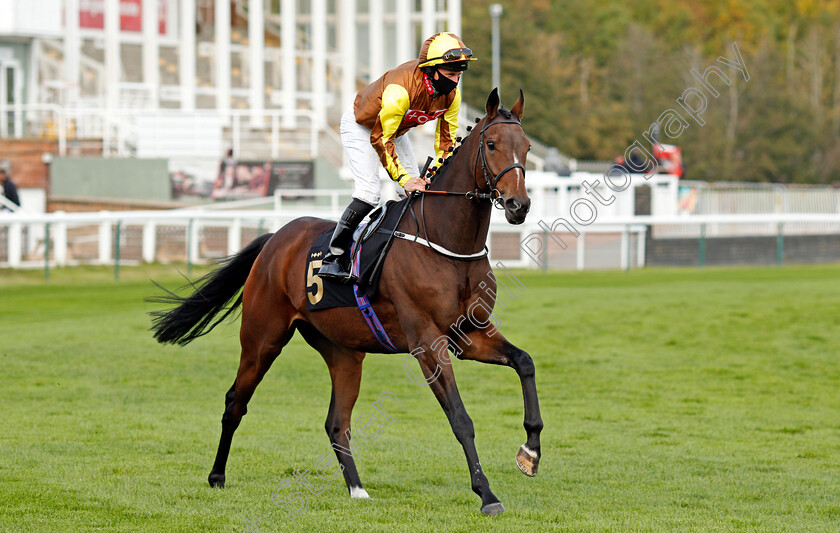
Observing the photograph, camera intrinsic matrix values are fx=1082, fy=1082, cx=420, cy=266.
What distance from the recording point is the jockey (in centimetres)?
536

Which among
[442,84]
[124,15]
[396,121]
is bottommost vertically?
[396,121]

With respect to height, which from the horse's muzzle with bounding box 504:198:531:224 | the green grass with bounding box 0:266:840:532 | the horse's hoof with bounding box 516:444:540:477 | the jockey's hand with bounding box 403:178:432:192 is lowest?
the green grass with bounding box 0:266:840:532

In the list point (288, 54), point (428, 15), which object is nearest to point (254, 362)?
point (288, 54)

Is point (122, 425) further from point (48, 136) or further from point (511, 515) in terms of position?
point (48, 136)

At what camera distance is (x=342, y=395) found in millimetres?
6016

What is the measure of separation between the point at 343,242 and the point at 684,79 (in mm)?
40080

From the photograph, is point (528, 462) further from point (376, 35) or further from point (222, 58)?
point (376, 35)

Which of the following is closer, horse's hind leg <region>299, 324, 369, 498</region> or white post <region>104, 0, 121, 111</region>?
horse's hind leg <region>299, 324, 369, 498</region>

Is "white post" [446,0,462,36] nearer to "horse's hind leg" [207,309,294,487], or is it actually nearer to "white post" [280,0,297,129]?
"white post" [280,0,297,129]

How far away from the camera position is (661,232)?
62.7 feet

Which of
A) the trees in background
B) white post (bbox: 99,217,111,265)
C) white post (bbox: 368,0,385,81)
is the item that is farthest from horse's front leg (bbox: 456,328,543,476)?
the trees in background

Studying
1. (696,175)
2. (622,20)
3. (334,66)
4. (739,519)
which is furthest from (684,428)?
(622,20)

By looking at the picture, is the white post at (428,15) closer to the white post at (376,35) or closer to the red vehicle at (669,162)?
the white post at (376,35)

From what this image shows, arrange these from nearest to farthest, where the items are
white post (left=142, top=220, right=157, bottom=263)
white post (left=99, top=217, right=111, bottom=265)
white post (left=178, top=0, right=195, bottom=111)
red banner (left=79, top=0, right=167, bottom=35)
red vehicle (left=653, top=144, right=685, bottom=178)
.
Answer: white post (left=99, top=217, right=111, bottom=265) < white post (left=142, top=220, right=157, bottom=263) < red vehicle (left=653, top=144, right=685, bottom=178) < red banner (left=79, top=0, right=167, bottom=35) < white post (left=178, top=0, right=195, bottom=111)
